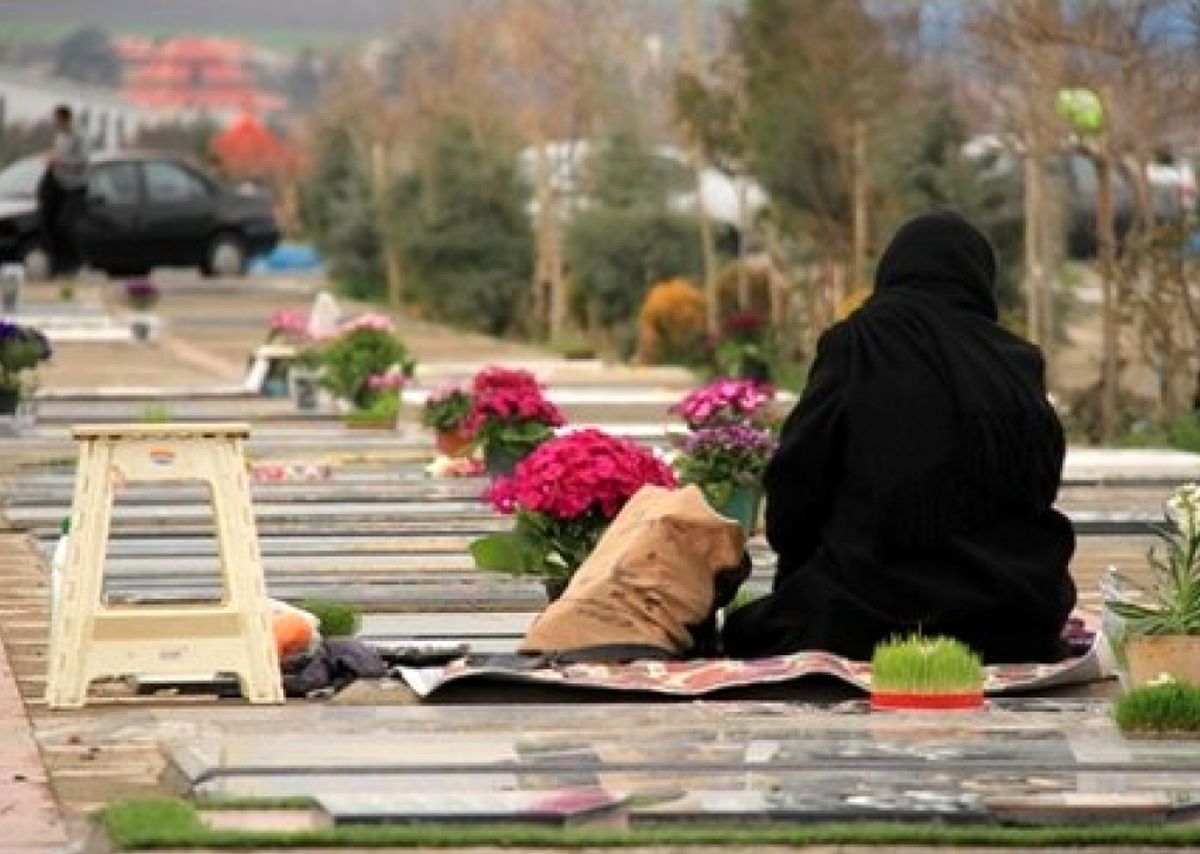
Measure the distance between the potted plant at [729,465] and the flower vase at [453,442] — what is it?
163 inches

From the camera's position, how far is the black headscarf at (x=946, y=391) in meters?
13.6

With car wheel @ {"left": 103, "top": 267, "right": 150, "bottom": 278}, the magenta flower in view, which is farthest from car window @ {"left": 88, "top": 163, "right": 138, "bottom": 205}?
the magenta flower

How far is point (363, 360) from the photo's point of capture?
27.4 m

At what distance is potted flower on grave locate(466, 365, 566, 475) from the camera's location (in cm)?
2055

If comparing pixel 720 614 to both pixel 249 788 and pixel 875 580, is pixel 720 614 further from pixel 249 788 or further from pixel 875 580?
pixel 249 788

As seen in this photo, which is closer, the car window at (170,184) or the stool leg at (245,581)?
the stool leg at (245,581)

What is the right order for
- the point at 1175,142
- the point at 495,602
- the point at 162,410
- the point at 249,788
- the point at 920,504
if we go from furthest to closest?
the point at 1175,142 → the point at 162,410 → the point at 495,602 → the point at 920,504 → the point at 249,788

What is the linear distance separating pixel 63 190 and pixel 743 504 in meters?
33.7

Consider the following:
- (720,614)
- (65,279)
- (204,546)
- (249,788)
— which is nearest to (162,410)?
(204,546)

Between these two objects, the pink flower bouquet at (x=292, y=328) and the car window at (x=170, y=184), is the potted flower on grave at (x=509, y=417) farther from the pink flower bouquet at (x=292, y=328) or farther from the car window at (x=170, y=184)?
the car window at (x=170, y=184)

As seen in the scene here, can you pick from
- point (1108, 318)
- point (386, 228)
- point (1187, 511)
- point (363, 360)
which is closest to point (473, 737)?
point (1187, 511)

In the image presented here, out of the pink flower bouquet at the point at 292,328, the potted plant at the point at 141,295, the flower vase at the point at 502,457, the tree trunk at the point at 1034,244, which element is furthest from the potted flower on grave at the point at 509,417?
the potted plant at the point at 141,295

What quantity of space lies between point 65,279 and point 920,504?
42394mm

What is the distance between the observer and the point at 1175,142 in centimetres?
3027
